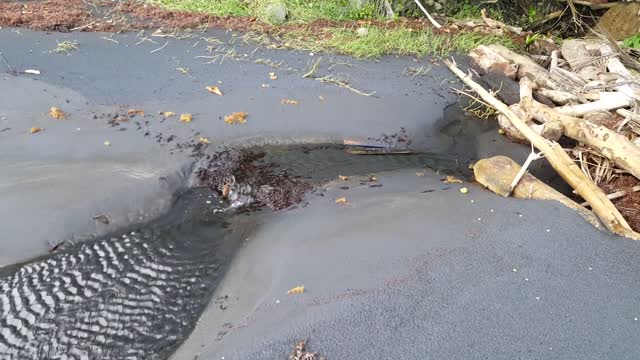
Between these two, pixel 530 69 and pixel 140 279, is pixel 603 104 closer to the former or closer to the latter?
pixel 530 69

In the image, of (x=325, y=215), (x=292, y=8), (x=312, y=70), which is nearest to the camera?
(x=325, y=215)

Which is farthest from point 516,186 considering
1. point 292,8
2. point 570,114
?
point 292,8

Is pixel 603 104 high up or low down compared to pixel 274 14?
down

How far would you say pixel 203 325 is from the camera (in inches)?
150

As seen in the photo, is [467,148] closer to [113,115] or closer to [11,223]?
[113,115]

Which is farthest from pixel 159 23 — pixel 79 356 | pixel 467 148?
pixel 79 356

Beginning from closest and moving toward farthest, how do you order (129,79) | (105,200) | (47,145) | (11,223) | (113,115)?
(11,223), (105,200), (47,145), (113,115), (129,79)

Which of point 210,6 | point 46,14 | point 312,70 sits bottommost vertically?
point 312,70

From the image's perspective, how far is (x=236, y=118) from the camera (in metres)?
5.75

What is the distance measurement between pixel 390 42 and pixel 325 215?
4.25 meters

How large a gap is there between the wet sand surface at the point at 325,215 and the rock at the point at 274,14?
1555mm

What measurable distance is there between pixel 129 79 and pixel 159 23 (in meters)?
2.17

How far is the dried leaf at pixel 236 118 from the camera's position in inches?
225

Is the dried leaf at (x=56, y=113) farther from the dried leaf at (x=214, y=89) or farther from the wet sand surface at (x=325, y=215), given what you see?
the dried leaf at (x=214, y=89)
